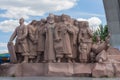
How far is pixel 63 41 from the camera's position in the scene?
61.4 feet

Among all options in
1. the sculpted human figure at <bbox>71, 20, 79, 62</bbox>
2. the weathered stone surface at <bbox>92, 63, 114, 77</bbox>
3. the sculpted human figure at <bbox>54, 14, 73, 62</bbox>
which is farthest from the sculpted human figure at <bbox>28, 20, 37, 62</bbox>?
the weathered stone surface at <bbox>92, 63, 114, 77</bbox>

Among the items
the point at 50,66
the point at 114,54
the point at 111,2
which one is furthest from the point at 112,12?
the point at 50,66

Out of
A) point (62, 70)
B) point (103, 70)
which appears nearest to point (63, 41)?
point (62, 70)

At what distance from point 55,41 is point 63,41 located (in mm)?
414

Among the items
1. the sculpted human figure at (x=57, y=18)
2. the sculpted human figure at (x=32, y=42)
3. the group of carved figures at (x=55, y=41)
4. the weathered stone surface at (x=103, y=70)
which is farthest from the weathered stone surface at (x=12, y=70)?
the weathered stone surface at (x=103, y=70)

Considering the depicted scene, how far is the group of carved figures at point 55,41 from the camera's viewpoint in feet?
61.4

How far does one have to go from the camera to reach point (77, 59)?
753 inches

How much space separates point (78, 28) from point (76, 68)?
86.9 inches

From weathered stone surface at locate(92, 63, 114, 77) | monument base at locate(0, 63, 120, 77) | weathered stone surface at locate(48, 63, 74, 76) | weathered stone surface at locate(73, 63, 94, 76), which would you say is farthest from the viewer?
weathered stone surface at locate(73, 63, 94, 76)

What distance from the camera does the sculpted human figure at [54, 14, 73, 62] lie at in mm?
18609

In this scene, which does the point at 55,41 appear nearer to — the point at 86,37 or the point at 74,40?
the point at 74,40

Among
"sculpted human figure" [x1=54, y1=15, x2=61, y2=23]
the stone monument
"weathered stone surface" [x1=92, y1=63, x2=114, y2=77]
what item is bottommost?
"weathered stone surface" [x1=92, y1=63, x2=114, y2=77]

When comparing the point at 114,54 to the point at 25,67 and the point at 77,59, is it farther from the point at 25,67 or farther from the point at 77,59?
the point at 25,67

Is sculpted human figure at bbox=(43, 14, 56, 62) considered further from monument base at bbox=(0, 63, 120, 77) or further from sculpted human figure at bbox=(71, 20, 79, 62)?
sculpted human figure at bbox=(71, 20, 79, 62)
